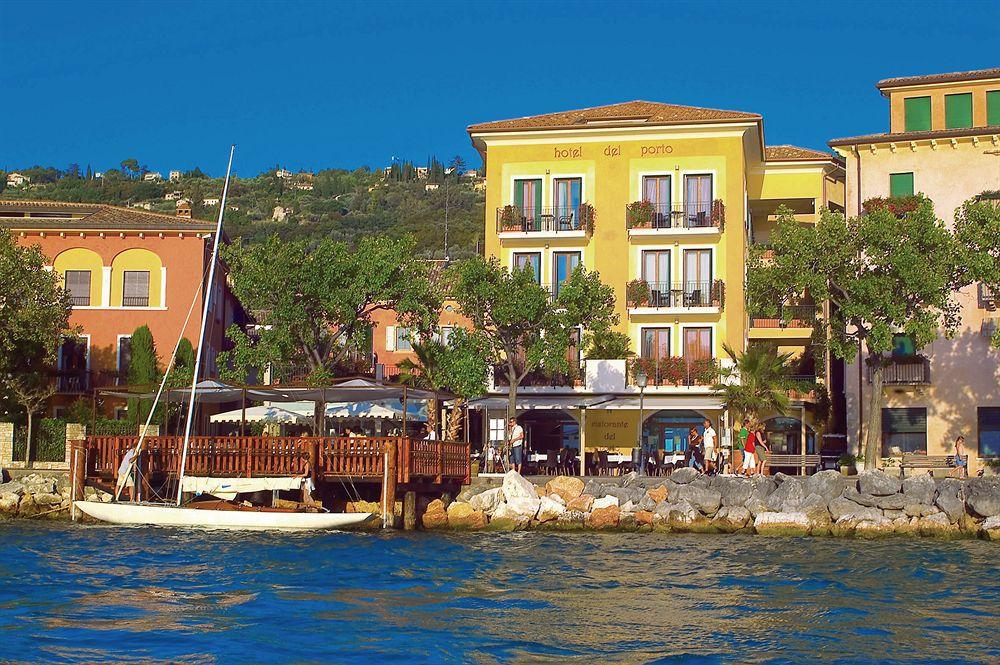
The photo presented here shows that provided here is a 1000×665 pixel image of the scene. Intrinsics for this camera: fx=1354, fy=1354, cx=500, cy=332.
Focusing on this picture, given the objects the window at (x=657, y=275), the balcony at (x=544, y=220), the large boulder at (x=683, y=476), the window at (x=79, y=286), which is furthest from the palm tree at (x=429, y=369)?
the window at (x=79, y=286)

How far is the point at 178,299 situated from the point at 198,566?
2779 centimetres

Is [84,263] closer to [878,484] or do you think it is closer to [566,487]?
[566,487]

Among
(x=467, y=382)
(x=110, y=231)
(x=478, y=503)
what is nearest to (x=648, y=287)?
Result: (x=467, y=382)

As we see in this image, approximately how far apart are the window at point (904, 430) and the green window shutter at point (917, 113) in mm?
10819

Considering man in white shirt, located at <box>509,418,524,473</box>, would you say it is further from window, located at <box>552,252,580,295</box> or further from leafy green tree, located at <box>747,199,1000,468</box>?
window, located at <box>552,252,580,295</box>

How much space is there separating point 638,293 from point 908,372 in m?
10.2

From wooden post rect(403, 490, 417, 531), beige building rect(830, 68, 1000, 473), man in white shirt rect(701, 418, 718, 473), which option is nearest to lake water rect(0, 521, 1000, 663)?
wooden post rect(403, 490, 417, 531)

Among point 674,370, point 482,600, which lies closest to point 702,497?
point 674,370

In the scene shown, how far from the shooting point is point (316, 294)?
45375 mm

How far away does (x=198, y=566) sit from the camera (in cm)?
2647

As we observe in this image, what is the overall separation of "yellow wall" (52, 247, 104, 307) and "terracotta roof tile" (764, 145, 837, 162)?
27368mm

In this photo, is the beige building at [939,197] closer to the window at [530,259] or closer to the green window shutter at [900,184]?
the green window shutter at [900,184]

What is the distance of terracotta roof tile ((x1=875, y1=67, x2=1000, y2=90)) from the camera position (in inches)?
1984

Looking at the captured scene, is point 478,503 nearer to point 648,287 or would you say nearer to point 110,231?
point 648,287
